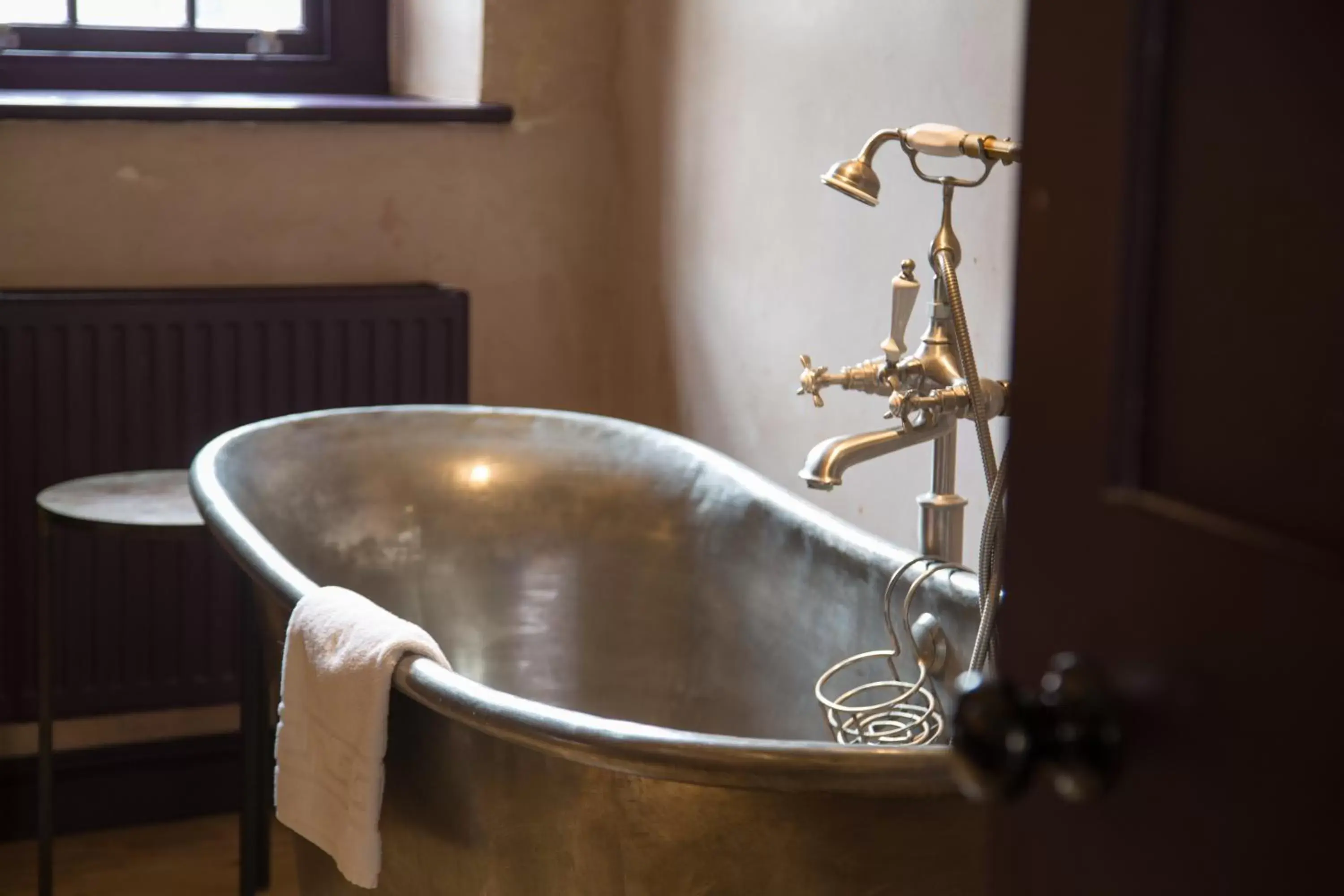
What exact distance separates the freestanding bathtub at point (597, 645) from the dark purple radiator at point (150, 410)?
0.40 metres

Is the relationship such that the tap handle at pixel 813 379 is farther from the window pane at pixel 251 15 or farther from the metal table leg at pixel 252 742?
the window pane at pixel 251 15

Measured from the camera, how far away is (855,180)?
1.32 m

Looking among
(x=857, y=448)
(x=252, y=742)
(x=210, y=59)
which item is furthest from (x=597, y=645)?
(x=210, y=59)

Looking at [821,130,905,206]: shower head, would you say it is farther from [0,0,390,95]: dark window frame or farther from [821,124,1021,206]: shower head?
[0,0,390,95]: dark window frame

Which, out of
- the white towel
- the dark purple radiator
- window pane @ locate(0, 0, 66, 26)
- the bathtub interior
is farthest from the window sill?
Result: the white towel

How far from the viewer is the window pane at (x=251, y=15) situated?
8.84 feet

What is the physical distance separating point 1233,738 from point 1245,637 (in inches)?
1.4

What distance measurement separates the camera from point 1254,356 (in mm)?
495

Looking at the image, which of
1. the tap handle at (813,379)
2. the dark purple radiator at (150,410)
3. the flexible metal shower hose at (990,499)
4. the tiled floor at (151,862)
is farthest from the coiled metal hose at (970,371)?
the tiled floor at (151,862)

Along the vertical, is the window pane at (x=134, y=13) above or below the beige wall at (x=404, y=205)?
above

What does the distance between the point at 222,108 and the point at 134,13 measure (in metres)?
0.41

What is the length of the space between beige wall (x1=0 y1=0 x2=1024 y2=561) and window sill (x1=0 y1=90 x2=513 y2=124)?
0.03m

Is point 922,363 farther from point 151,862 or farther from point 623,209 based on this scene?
point 151,862

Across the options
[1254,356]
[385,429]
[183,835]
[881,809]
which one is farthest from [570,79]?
[1254,356]
